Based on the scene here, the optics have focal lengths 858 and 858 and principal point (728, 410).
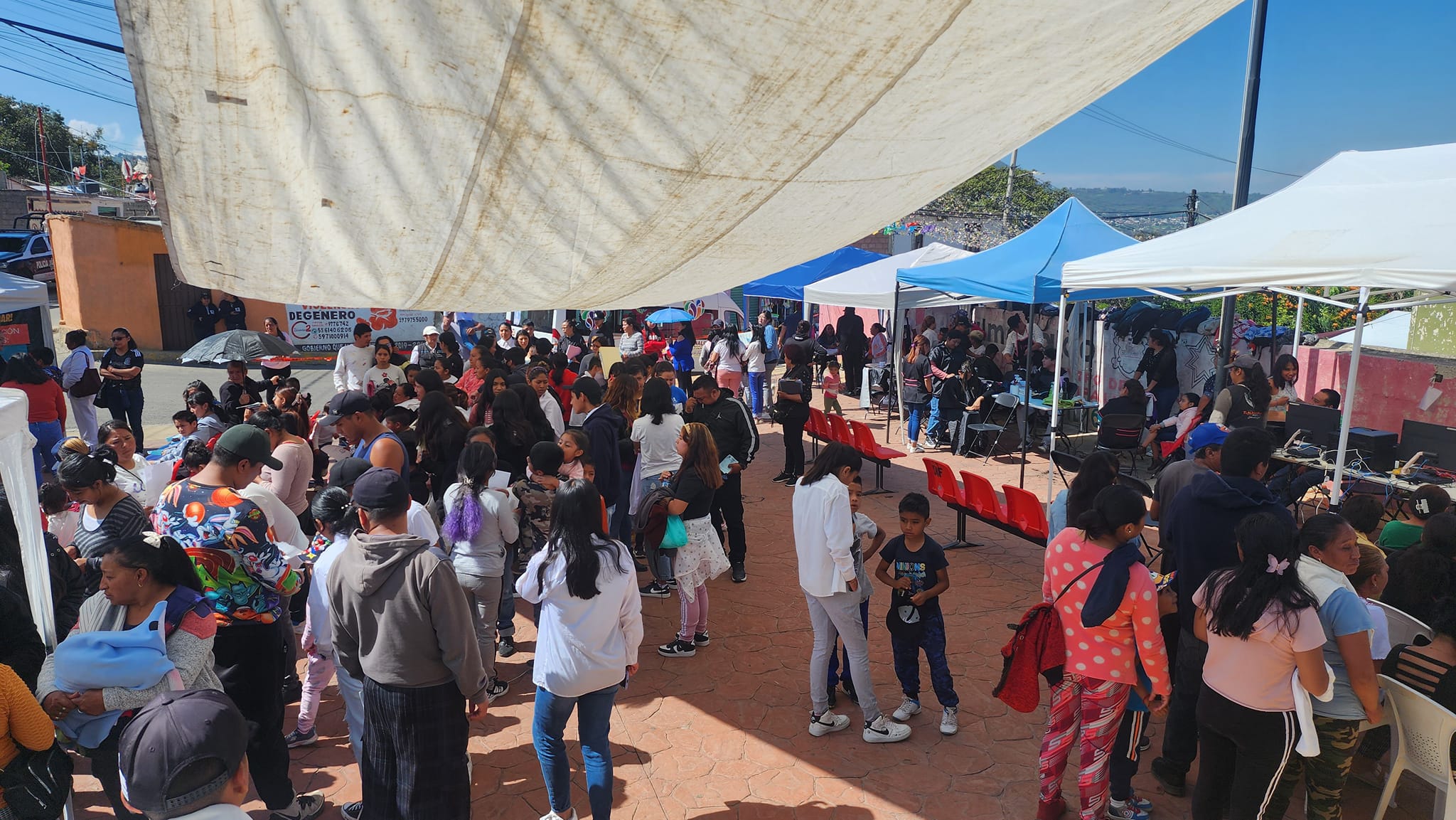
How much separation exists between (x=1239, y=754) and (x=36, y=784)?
13.9ft

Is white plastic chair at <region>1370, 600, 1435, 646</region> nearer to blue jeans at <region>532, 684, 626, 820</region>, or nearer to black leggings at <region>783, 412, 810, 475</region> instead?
blue jeans at <region>532, 684, 626, 820</region>

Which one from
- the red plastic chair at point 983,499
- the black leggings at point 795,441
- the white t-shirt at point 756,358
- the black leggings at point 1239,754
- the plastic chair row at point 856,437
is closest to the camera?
the black leggings at point 1239,754

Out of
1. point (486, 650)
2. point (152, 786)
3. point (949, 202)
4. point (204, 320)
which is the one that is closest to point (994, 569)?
point (486, 650)

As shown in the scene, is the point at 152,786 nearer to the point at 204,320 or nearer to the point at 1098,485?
the point at 1098,485

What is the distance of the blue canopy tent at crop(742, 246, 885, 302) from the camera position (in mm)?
15773

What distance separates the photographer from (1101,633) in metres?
3.56

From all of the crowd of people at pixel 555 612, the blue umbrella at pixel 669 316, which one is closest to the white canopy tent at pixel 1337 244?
the crowd of people at pixel 555 612

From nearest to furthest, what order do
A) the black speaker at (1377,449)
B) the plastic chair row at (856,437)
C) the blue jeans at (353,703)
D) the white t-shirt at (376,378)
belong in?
the blue jeans at (353,703) → the black speaker at (1377,449) → the white t-shirt at (376,378) → the plastic chair row at (856,437)

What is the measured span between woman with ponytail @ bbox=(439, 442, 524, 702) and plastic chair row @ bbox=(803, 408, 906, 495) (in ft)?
16.6

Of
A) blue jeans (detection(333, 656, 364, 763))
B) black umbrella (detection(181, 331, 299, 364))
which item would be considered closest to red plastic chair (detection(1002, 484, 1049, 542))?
blue jeans (detection(333, 656, 364, 763))

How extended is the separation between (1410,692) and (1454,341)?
861 centimetres

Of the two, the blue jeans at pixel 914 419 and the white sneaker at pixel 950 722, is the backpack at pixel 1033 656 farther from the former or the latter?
the blue jeans at pixel 914 419

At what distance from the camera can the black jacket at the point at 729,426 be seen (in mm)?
6836

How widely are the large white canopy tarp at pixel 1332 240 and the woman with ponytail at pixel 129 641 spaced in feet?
21.1
